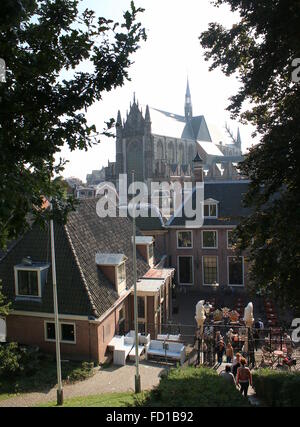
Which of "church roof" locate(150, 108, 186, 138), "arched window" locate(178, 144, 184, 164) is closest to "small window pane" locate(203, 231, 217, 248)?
"church roof" locate(150, 108, 186, 138)

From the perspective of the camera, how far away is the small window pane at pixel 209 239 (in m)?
32.0

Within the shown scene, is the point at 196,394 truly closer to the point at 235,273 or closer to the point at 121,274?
the point at 121,274

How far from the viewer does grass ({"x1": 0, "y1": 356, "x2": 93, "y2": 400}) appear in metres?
13.5

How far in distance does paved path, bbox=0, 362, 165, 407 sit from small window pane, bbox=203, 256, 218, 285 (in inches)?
641

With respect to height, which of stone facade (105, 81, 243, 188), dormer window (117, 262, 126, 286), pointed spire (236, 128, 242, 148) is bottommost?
dormer window (117, 262, 126, 286)

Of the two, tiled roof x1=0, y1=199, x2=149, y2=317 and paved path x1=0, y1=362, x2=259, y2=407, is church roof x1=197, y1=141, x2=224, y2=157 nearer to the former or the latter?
tiled roof x1=0, y1=199, x2=149, y2=317

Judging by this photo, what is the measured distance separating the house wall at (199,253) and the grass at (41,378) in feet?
59.3

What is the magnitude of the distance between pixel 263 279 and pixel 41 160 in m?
6.94

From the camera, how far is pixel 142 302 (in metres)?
21.2

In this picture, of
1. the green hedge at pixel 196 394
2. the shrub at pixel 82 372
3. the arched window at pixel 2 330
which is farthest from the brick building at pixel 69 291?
the green hedge at pixel 196 394

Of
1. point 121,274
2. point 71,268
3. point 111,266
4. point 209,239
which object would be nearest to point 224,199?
point 209,239

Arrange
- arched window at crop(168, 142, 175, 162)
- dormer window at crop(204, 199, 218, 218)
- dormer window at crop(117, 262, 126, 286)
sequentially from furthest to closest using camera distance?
arched window at crop(168, 142, 175, 162) → dormer window at crop(204, 199, 218, 218) → dormer window at crop(117, 262, 126, 286)

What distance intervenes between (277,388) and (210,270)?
21.8 m
